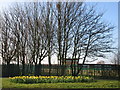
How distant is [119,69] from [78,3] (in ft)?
10.8

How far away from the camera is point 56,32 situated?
792cm

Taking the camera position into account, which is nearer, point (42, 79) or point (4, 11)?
point (42, 79)

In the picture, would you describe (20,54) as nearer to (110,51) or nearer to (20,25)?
(20,25)

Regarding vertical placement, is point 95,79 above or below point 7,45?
below

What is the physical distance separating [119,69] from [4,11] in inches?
246

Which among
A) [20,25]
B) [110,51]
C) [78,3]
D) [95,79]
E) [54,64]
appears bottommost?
[95,79]

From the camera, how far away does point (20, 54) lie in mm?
8875

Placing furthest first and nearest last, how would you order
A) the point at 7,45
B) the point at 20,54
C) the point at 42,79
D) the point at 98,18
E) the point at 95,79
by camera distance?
the point at 7,45
the point at 20,54
the point at 98,18
the point at 95,79
the point at 42,79

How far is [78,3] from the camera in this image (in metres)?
8.21

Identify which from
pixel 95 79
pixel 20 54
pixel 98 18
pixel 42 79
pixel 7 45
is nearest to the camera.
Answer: pixel 42 79

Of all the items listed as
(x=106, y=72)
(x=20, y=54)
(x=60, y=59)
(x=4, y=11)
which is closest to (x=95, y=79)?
(x=106, y=72)

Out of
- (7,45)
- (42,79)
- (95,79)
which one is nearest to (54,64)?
(42,79)

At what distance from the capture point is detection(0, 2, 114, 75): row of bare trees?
7.85 metres

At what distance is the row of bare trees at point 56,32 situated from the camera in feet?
25.7
